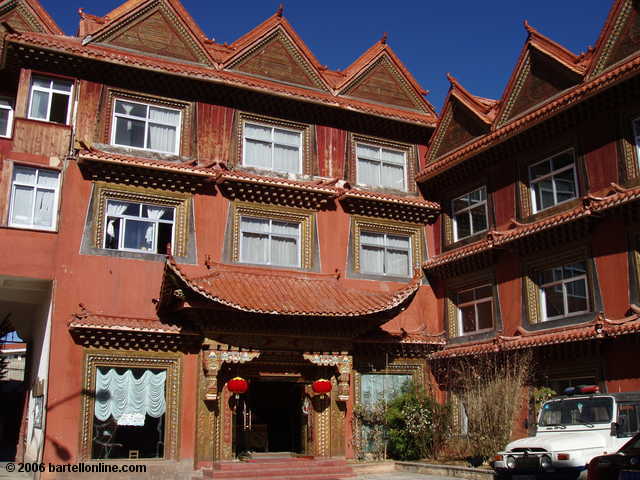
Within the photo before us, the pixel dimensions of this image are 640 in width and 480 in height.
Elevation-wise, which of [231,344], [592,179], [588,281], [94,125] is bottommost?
[231,344]

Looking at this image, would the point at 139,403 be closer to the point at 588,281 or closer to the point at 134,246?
the point at 134,246

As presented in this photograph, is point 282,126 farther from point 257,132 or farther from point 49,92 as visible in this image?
point 49,92

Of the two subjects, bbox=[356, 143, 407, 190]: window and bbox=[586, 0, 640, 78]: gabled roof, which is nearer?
bbox=[586, 0, 640, 78]: gabled roof

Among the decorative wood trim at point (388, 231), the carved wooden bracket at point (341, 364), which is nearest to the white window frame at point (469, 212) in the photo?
the decorative wood trim at point (388, 231)

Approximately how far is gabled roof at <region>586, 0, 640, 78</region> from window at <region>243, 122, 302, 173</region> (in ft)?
29.2

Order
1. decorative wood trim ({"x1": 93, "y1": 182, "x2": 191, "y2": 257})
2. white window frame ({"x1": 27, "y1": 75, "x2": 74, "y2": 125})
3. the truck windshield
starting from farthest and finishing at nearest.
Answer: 1. white window frame ({"x1": 27, "y1": 75, "x2": 74, "y2": 125})
2. decorative wood trim ({"x1": 93, "y1": 182, "x2": 191, "y2": 257})
3. the truck windshield

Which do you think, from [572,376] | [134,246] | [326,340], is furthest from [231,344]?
[572,376]

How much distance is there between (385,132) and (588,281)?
863 centimetres

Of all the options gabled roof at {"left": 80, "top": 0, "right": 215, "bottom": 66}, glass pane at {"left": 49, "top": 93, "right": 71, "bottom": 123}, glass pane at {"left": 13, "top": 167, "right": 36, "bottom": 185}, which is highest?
gabled roof at {"left": 80, "top": 0, "right": 215, "bottom": 66}

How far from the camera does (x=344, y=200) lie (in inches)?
838

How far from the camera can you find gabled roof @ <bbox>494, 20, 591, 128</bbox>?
60.8 ft

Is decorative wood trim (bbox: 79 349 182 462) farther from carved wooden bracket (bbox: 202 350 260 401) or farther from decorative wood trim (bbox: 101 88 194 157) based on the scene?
decorative wood trim (bbox: 101 88 194 157)

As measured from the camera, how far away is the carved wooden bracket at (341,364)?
18.5 m

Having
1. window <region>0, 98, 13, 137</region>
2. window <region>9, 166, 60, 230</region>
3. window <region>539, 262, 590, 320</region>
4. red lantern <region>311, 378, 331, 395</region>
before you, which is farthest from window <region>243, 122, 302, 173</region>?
window <region>539, 262, 590, 320</region>
